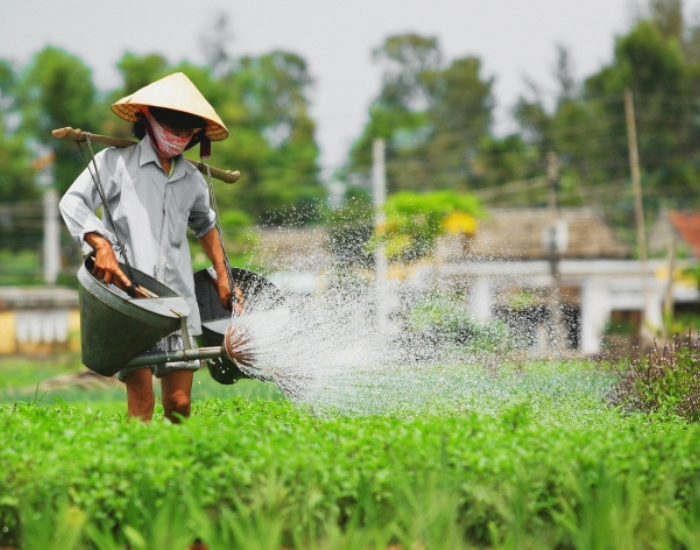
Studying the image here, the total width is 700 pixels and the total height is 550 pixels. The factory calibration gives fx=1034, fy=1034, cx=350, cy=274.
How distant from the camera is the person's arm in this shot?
238 inches

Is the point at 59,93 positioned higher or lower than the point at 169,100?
higher

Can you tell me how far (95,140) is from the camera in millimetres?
5512

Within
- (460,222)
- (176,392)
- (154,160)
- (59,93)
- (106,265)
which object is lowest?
(176,392)

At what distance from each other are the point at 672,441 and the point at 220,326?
8.66ft

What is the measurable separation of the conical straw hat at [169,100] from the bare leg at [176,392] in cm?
140

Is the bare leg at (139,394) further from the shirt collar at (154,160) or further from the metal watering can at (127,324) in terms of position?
the shirt collar at (154,160)

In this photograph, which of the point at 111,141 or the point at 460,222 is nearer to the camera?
the point at 111,141

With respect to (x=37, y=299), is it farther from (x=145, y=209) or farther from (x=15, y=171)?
(x=145, y=209)

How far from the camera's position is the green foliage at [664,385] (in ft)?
20.4

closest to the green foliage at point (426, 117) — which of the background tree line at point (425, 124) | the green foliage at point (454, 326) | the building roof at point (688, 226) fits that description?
the background tree line at point (425, 124)

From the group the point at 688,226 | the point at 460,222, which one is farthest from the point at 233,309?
the point at 688,226

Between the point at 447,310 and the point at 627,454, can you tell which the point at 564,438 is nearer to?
the point at 627,454

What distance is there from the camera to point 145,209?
551cm

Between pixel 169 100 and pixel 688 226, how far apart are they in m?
40.1
